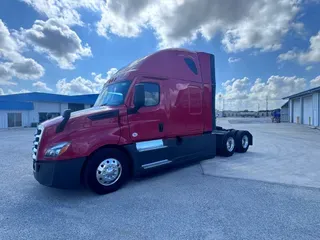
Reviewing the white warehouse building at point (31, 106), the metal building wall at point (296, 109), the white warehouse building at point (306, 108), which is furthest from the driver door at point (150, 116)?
the metal building wall at point (296, 109)

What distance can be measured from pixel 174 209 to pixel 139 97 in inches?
96.9

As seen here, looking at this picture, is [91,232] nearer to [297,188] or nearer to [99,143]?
[99,143]

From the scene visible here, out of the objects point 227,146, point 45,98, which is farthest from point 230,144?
point 45,98

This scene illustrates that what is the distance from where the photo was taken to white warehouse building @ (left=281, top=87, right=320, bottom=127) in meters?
21.6

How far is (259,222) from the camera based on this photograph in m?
3.01

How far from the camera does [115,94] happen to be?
4816 millimetres

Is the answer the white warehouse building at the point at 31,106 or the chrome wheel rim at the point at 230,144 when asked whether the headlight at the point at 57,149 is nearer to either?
the chrome wheel rim at the point at 230,144

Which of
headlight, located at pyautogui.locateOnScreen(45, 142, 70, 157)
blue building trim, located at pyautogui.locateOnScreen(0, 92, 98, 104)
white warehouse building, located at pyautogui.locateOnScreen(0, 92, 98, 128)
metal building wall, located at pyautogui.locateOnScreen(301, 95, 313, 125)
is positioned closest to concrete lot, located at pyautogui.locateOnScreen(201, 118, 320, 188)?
headlight, located at pyautogui.locateOnScreen(45, 142, 70, 157)

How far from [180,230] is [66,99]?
3415 centimetres

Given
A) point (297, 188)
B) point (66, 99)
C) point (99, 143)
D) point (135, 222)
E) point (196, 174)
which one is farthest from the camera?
point (66, 99)

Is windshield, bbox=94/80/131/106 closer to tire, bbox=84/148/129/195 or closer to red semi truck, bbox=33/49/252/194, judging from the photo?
red semi truck, bbox=33/49/252/194

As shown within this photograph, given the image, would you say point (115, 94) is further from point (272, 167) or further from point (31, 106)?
point (31, 106)

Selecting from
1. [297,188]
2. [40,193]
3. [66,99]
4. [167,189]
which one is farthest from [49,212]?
[66,99]

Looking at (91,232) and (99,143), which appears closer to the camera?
(91,232)
